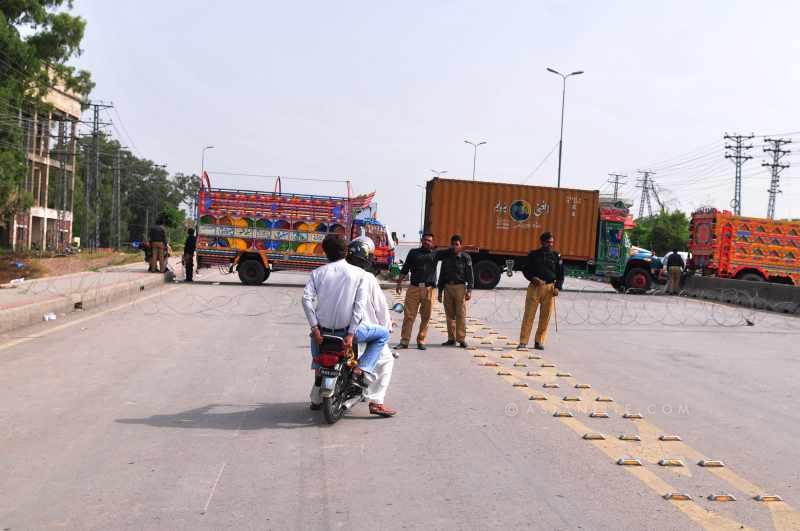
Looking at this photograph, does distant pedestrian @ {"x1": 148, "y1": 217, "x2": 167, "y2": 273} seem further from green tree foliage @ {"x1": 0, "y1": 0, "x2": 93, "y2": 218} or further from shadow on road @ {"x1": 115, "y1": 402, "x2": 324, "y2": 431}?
shadow on road @ {"x1": 115, "y1": 402, "x2": 324, "y2": 431}

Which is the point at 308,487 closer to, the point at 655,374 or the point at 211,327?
the point at 655,374

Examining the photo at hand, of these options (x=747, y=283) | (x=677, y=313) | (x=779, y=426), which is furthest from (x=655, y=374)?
(x=747, y=283)

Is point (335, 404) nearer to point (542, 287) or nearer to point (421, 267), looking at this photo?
point (421, 267)

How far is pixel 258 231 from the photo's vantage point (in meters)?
28.0

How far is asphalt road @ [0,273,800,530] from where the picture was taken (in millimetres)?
4934

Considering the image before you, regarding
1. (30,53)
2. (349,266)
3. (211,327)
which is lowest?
(211,327)

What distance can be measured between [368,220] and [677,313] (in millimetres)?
12456

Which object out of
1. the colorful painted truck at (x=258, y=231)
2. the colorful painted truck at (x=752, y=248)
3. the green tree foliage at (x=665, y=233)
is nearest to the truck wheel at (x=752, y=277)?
the colorful painted truck at (x=752, y=248)

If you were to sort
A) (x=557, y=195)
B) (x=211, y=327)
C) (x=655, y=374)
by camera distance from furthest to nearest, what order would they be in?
(x=557, y=195) < (x=211, y=327) < (x=655, y=374)

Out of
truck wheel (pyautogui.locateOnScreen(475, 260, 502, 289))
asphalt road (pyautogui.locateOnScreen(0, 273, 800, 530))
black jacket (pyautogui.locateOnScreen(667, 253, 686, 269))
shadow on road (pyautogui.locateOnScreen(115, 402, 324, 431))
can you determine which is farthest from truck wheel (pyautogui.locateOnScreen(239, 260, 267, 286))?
shadow on road (pyautogui.locateOnScreen(115, 402, 324, 431))

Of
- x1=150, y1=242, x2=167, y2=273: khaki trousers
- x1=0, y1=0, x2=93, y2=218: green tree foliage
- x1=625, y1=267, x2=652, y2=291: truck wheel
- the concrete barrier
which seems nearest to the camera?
the concrete barrier

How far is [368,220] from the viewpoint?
104ft

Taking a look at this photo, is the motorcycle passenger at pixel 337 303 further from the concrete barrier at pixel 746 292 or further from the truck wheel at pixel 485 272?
the truck wheel at pixel 485 272

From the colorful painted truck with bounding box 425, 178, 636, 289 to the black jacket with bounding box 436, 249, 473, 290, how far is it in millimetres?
15521
